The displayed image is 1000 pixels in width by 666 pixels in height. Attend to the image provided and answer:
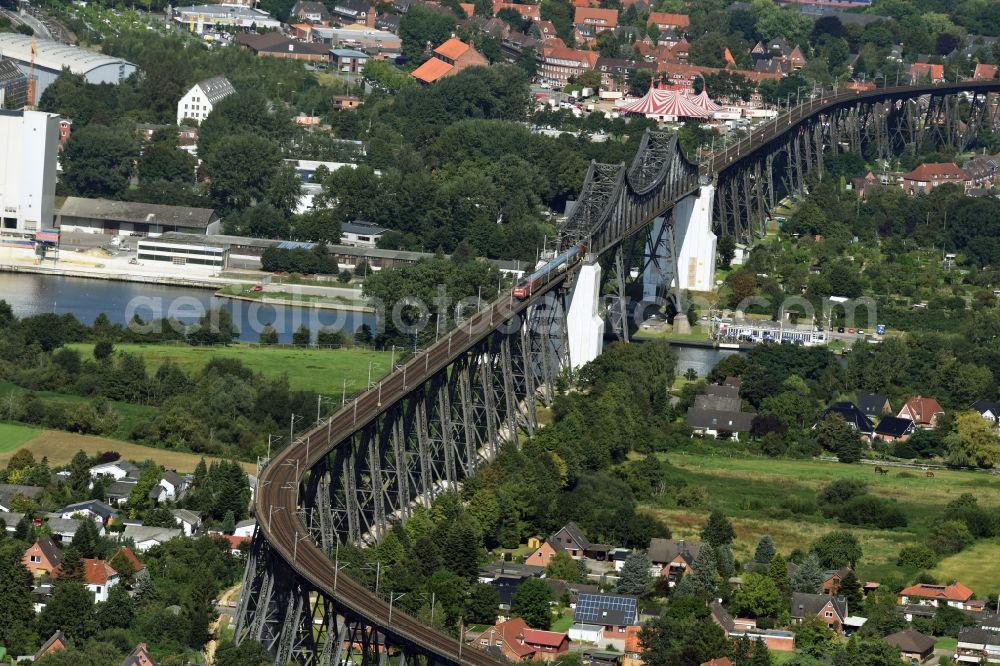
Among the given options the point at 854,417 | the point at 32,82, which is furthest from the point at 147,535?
the point at 32,82

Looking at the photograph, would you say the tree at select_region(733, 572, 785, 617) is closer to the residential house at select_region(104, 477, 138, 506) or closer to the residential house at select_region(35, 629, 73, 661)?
the residential house at select_region(35, 629, 73, 661)

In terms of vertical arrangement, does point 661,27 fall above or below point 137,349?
above

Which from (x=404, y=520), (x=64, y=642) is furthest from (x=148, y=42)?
(x=64, y=642)

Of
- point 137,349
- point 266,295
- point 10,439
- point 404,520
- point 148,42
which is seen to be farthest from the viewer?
point 148,42

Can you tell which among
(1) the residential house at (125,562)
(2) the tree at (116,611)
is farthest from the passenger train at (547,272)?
(2) the tree at (116,611)

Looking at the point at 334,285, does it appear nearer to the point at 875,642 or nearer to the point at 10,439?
the point at 10,439

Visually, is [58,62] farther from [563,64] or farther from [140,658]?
[140,658]

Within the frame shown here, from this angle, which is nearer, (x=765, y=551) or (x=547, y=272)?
(x=765, y=551)

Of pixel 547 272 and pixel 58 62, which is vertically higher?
pixel 58 62

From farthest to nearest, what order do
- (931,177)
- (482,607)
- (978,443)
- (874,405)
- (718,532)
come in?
(931,177), (874,405), (978,443), (718,532), (482,607)
